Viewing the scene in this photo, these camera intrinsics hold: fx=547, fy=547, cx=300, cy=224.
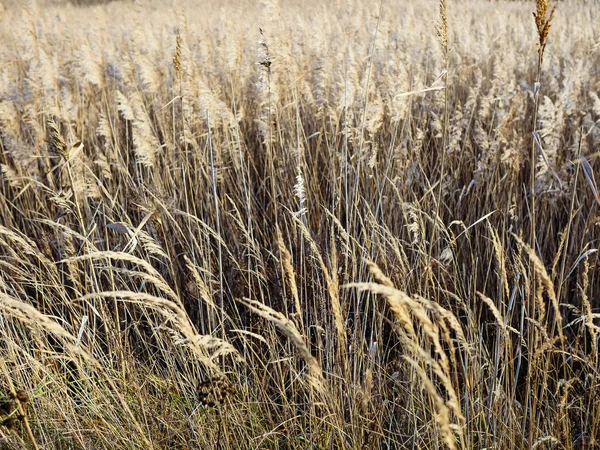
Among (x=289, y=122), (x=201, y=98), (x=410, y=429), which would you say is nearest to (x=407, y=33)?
(x=289, y=122)

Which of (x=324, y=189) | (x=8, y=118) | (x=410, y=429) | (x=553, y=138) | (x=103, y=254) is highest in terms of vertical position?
(x=8, y=118)

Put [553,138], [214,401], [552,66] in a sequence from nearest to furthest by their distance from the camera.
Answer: [214,401] < [553,138] < [552,66]

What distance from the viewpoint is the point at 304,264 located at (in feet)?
6.68

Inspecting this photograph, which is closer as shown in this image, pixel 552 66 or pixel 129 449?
pixel 129 449

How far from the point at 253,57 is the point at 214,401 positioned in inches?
137

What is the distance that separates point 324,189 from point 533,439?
1.69 metres

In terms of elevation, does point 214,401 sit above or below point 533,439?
above

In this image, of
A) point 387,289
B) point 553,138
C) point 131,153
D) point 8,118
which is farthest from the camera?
point 131,153

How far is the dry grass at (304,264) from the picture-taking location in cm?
143

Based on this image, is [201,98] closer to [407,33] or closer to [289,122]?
[289,122]

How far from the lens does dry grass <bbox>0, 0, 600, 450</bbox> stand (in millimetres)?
1429

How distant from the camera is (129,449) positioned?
1.50 meters

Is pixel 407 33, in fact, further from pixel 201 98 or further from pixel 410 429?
pixel 410 429

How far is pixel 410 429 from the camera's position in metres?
1.58
